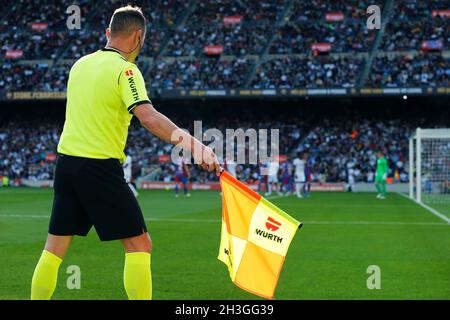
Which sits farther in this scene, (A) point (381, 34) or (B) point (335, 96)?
(A) point (381, 34)

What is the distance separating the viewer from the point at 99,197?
5.01 metres

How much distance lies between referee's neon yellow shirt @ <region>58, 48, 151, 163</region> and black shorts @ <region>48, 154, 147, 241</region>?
9 centimetres

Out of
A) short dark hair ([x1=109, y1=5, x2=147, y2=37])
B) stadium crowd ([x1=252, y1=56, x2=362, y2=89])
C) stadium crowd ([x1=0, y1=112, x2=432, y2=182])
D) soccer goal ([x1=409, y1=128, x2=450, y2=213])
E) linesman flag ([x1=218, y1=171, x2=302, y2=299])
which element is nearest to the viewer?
short dark hair ([x1=109, y1=5, x2=147, y2=37])

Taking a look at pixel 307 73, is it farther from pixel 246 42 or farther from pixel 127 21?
pixel 127 21

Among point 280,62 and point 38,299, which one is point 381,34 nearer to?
point 280,62

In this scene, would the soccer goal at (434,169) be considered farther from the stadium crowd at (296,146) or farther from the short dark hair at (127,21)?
the short dark hair at (127,21)

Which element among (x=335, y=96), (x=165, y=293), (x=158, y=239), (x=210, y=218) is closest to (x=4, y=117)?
(x=335, y=96)

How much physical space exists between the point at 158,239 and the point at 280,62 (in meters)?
36.2

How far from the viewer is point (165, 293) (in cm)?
721

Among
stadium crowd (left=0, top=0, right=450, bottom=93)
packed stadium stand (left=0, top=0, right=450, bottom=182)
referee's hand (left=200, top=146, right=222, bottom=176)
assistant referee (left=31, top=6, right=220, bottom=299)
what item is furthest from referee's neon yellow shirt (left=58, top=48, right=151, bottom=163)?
stadium crowd (left=0, top=0, right=450, bottom=93)

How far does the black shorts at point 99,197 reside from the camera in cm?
499

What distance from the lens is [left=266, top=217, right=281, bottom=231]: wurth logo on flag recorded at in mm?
5543

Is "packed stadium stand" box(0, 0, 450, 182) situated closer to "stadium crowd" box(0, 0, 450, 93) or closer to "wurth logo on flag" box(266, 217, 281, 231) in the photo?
"stadium crowd" box(0, 0, 450, 93)

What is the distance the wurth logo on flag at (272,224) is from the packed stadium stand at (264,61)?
35947 mm
